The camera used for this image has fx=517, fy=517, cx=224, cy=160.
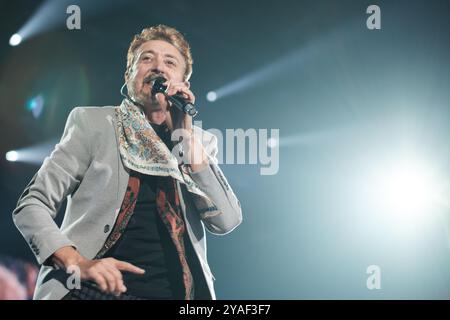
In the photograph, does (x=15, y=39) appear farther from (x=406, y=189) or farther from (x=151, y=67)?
(x=406, y=189)

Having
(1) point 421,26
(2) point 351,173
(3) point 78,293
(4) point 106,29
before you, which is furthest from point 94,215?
(1) point 421,26

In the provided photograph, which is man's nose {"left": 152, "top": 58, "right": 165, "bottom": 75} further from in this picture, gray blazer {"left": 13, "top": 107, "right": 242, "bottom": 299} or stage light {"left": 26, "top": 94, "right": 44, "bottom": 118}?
stage light {"left": 26, "top": 94, "right": 44, "bottom": 118}

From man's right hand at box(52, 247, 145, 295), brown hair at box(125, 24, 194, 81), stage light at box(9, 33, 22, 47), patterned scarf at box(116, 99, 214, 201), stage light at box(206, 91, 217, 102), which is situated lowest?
man's right hand at box(52, 247, 145, 295)

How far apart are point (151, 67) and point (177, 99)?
281 mm

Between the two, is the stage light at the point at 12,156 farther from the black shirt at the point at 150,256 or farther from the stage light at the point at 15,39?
the black shirt at the point at 150,256

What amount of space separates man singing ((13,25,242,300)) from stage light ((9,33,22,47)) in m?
0.78

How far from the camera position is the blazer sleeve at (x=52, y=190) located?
1594 millimetres

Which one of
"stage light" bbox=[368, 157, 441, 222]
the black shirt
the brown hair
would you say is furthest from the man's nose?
"stage light" bbox=[368, 157, 441, 222]

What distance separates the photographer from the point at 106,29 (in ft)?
7.80

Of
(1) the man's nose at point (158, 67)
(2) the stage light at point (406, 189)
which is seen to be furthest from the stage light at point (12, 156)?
(2) the stage light at point (406, 189)

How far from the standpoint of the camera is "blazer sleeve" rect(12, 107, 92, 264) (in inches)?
62.7

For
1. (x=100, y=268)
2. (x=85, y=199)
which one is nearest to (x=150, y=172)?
(x=85, y=199)

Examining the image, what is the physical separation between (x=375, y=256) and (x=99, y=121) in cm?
138

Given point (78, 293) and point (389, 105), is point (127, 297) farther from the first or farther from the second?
point (389, 105)
